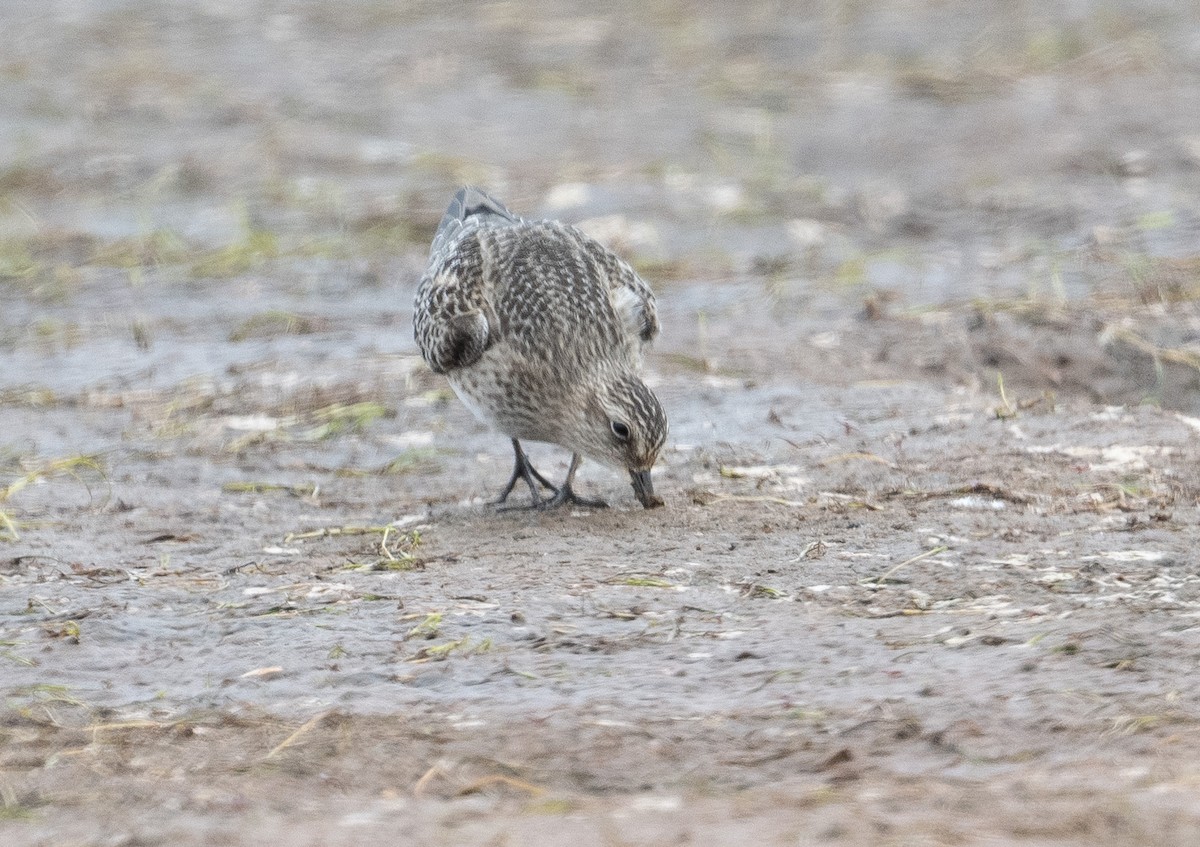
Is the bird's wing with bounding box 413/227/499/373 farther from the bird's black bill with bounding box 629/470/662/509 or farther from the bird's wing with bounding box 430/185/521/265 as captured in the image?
the bird's black bill with bounding box 629/470/662/509

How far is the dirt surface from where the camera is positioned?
15.6 ft

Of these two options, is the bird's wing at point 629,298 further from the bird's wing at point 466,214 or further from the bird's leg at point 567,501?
the bird's wing at point 466,214

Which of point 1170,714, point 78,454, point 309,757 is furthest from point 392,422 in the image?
point 1170,714

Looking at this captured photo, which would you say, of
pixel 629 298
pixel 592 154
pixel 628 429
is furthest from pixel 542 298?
pixel 592 154

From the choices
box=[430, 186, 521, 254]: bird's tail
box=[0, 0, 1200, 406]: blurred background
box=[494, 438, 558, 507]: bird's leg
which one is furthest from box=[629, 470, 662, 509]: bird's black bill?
box=[0, 0, 1200, 406]: blurred background

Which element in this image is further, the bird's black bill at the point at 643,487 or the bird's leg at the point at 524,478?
the bird's leg at the point at 524,478

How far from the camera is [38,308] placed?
1145cm

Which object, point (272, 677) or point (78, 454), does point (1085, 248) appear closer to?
point (78, 454)

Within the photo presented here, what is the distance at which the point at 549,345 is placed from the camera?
7.55 metres

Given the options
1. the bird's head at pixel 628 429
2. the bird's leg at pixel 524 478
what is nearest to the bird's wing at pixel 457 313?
the bird's leg at pixel 524 478

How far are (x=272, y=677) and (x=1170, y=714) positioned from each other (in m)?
2.48

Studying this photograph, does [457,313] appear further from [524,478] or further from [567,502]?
[567,502]

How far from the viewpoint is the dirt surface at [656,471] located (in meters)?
4.75

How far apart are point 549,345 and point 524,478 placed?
684 mm
